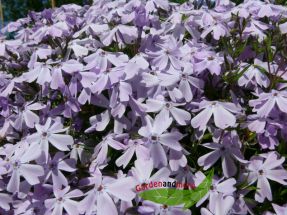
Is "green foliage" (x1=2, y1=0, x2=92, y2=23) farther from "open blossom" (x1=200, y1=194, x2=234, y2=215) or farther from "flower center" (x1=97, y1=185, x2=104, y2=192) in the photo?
"open blossom" (x1=200, y1=194, x2=234, y2=215)

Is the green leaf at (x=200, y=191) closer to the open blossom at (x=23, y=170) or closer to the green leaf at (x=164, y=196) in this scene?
the green leaf at (x=164, y=196)

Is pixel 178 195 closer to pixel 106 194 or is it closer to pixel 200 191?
pixel 200 191

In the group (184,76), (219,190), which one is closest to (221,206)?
(219,190)

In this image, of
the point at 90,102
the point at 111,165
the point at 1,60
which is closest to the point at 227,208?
the point at 111,165

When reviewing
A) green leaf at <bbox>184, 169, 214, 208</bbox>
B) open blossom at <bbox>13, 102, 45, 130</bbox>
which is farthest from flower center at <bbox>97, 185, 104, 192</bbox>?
open blossom at <bbox>13, 102, 45, 130</bbox>

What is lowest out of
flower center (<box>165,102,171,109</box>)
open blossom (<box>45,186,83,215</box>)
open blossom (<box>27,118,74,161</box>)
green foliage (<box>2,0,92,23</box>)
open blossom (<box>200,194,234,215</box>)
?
green foliage (<box>2,0,92,23</box>)

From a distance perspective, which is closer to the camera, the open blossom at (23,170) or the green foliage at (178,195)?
the green foliage at (178,195)

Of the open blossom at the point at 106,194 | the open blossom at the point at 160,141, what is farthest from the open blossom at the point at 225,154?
the open blossom at the point at 106,194
